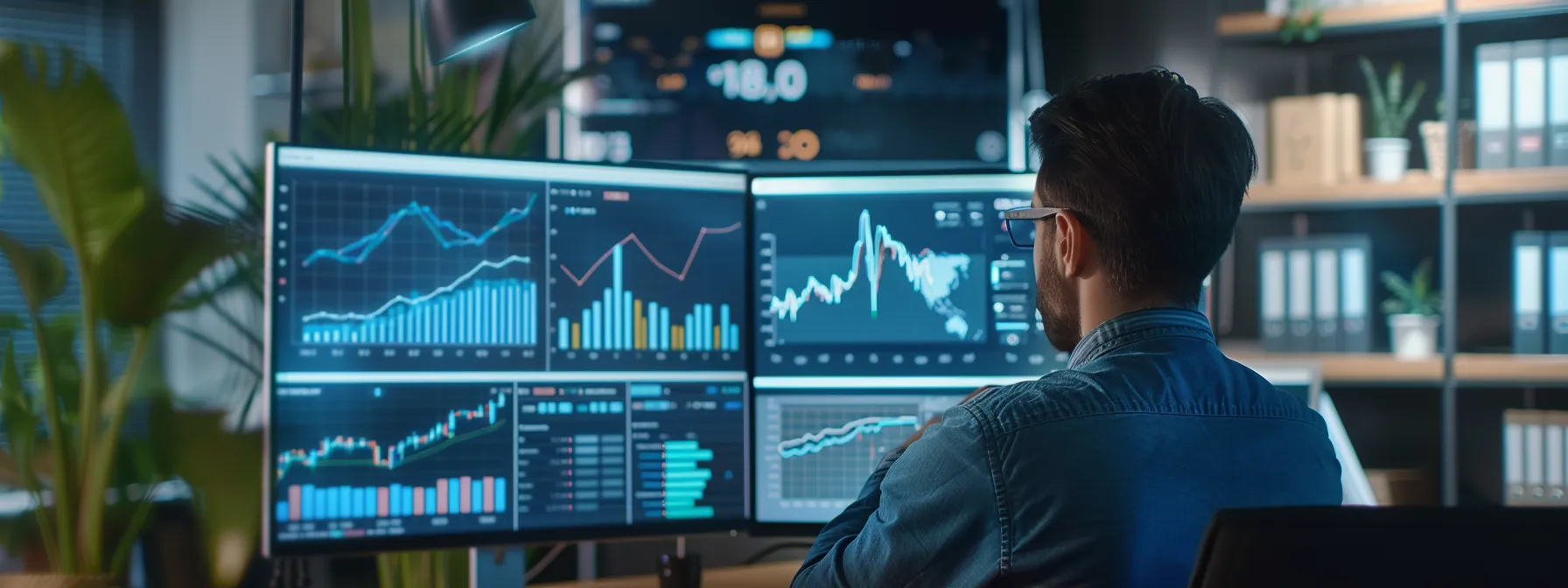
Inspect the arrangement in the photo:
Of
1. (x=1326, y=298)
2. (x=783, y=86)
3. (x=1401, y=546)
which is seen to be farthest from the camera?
(x=1326, y=298)

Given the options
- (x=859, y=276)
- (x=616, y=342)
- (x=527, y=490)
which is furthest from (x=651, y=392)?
(x=859, y=276)

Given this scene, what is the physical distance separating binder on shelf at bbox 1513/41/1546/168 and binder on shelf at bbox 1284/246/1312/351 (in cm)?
48

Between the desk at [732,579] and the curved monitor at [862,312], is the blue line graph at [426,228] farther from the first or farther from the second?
the desk at [732,579]

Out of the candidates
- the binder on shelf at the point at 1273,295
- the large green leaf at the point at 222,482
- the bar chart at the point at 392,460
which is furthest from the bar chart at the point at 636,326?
the binder on shelf at the point at 1273,295

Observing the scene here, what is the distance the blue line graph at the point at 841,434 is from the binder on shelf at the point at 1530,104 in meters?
1.98

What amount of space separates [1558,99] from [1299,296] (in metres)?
0.68

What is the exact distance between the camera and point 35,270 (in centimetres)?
195

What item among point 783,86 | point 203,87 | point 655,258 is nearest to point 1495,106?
point 783,86

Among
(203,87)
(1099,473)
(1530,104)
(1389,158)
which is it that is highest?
(203,87)

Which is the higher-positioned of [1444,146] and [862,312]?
[1444,146]

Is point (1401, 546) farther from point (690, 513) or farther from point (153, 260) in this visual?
point (153, 260)

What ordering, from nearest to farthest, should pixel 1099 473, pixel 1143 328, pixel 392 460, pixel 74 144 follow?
pixel 1099 473 < pixel 1143 328 < pixel 392 460 < pixel 74 144

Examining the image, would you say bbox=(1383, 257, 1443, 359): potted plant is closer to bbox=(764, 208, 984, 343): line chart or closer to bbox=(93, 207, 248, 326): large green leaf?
bbox=(764, 208, 984, 343): line chart

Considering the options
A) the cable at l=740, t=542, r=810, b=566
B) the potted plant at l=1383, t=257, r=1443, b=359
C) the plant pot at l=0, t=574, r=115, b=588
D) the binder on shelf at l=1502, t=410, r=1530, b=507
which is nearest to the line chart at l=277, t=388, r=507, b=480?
the plant pot at l=0, t=574, r=115, b=588
